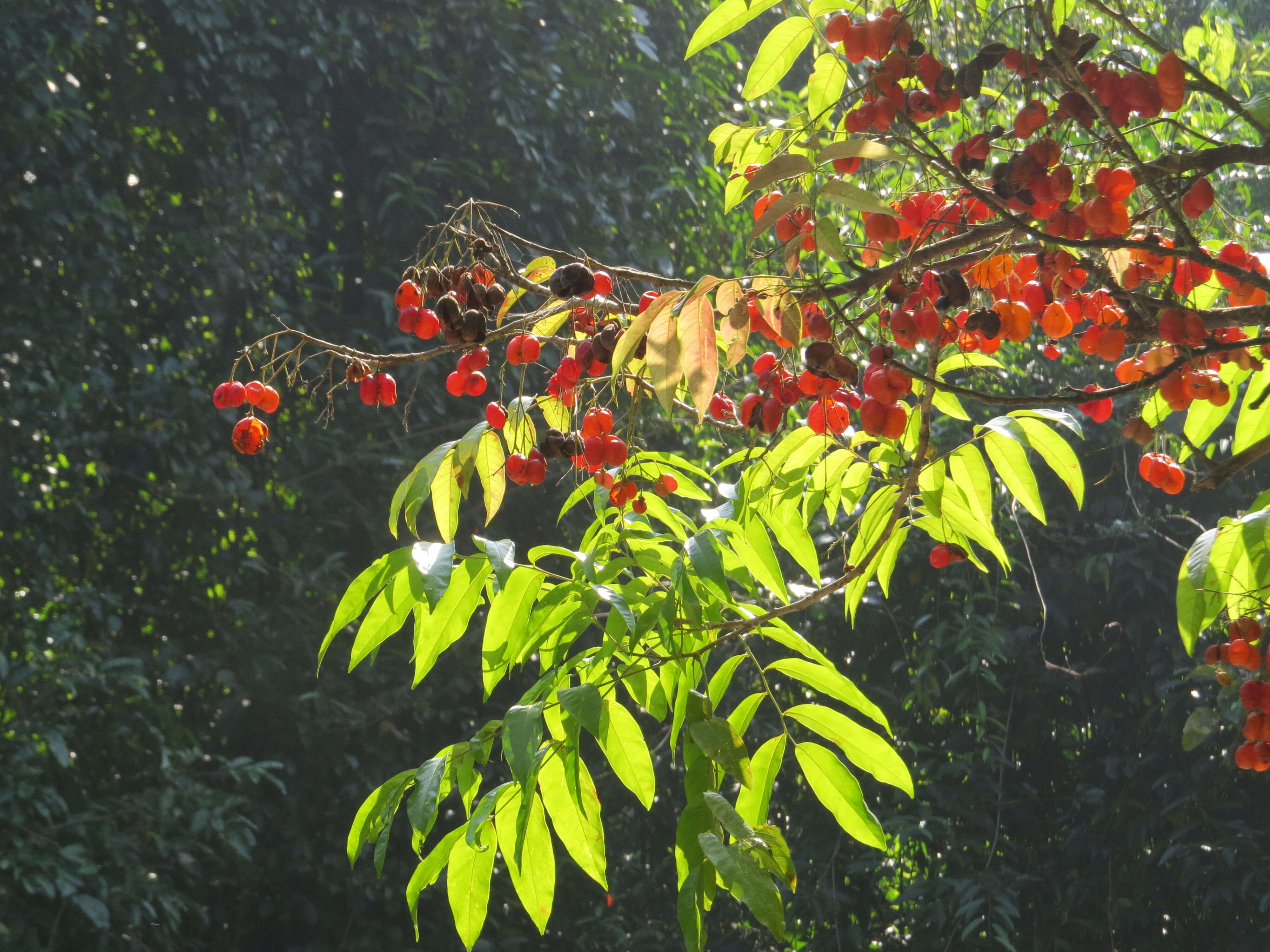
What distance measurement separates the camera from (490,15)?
8.93ft

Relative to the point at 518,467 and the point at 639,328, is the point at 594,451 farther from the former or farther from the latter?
the point at 639,328

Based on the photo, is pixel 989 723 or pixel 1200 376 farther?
pixel 989 723

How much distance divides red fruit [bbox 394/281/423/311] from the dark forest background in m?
1.10

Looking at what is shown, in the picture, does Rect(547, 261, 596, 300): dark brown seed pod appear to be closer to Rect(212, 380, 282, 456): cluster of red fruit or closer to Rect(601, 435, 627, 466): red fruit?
Rect(601, 435, 627, 466): red fruit

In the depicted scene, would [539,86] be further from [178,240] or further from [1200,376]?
[1200,376]

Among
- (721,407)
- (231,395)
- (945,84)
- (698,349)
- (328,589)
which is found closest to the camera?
(698,349)

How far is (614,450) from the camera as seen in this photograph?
3.13 ft

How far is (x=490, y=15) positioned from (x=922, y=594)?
6.38ft

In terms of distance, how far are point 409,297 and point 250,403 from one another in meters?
0.26

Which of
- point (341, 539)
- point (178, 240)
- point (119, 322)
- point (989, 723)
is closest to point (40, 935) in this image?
point (341, 539)

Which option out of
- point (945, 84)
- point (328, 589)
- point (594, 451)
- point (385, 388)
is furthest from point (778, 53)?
point (328, 589)

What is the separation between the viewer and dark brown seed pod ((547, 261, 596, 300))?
78 centimetres

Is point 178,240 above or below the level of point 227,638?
above

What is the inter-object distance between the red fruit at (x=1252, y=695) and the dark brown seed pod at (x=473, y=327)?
0.73 m
